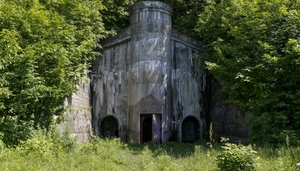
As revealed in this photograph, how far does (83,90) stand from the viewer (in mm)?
14609

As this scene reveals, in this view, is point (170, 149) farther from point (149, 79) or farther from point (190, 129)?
point (190, 129)

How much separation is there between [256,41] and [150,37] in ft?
18.2

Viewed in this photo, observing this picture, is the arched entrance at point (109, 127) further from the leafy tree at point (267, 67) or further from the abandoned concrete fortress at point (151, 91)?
the leafy tree at point (267, 67)

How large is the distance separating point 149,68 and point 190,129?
4344mm

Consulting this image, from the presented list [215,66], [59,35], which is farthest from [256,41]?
[59,35]

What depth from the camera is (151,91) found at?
14.1 meters

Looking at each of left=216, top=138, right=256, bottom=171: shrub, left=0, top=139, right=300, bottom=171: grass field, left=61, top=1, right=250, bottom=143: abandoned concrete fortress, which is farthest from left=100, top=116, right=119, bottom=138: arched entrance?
left=216, top=138, right=256, bottom=171: shrub

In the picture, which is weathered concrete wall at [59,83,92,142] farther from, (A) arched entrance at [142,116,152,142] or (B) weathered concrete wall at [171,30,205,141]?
(B) weathered concrete wall at [171,30,205,141]

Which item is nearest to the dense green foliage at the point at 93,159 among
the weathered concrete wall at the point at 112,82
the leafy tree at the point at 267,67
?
the leafy tree at the point at 267,67

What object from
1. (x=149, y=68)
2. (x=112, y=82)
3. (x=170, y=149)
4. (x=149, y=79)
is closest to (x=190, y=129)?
(x=149, y=79)

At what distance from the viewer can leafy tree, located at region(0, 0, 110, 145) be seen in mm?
9203

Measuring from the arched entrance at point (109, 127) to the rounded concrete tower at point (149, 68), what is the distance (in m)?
1.43

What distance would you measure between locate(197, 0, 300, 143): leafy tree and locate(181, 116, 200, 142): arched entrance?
4.07 meters

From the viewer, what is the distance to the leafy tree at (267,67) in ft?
33.4
